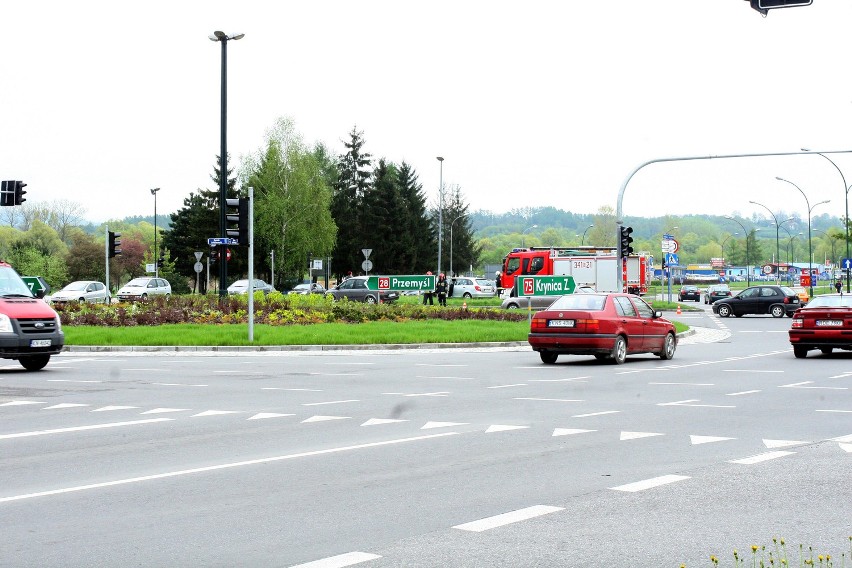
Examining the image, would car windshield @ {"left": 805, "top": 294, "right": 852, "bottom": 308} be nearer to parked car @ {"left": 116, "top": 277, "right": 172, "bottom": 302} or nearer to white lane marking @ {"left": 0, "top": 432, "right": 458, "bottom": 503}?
white lane marking @ {"left": 0, "top": 432, "right": 458, "bottom": 503}

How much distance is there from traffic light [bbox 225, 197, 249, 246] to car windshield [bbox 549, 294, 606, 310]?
8.52m

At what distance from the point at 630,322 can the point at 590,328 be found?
1285 mm

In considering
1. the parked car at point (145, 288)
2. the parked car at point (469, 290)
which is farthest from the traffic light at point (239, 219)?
the parked car at point (469, 290)

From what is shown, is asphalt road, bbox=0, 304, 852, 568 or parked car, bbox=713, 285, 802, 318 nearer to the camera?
asphalt road, bbox=0, 304, 852, 568

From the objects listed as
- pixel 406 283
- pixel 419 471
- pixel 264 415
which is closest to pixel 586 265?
pixel 406 283

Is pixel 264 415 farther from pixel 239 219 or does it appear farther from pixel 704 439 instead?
pixel 239 219

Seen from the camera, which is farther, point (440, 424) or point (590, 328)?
point (590, 328)

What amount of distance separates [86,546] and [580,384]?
11628mm

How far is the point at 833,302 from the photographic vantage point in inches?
940

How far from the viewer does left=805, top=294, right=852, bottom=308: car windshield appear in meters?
23.7

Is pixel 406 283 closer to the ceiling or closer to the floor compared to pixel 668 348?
closer to the ceiling

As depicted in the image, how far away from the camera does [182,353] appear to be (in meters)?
25.1

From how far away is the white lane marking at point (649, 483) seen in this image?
301 inches

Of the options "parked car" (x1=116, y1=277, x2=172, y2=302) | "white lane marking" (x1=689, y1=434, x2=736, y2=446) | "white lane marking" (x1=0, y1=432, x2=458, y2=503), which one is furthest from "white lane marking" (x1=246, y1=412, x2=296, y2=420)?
"parked car" (x1=116, y1=277, x2=172, y2=302)
